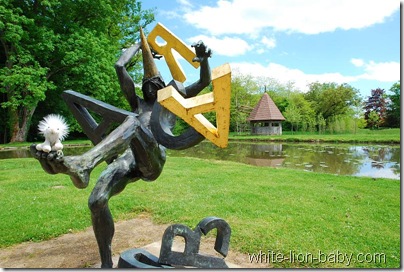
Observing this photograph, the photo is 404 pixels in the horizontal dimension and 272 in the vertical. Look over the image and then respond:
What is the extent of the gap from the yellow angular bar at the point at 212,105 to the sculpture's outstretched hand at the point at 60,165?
2.46 ft

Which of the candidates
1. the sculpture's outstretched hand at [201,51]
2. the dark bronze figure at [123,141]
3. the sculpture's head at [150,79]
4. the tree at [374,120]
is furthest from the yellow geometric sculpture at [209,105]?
the tree at [374,120]

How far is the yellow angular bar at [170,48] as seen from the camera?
3.47m

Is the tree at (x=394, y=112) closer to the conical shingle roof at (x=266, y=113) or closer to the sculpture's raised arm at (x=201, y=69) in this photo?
the conical shingle roof at (x=266, y=113)

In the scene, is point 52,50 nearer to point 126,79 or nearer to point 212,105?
point 126,79

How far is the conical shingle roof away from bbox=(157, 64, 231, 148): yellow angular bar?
3357 cm

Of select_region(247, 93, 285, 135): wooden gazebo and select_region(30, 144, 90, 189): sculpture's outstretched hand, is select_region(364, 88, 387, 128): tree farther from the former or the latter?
select_region(30, 144, 90, 189): sculpture's outstretched hand

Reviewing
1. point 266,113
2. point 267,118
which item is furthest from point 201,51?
point 266,113

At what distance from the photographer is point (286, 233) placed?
15.9 ft

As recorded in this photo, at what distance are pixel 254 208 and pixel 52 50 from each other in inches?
666

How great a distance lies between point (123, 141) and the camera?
2818mm

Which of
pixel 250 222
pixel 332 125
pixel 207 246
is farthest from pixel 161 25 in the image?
pixel 332 125

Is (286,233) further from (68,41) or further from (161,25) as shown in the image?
(68,41)

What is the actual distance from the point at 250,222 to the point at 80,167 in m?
3.45

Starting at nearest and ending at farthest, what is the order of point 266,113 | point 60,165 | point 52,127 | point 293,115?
point 52,127 → point 60,165 → point 266,113 → point 293,115
